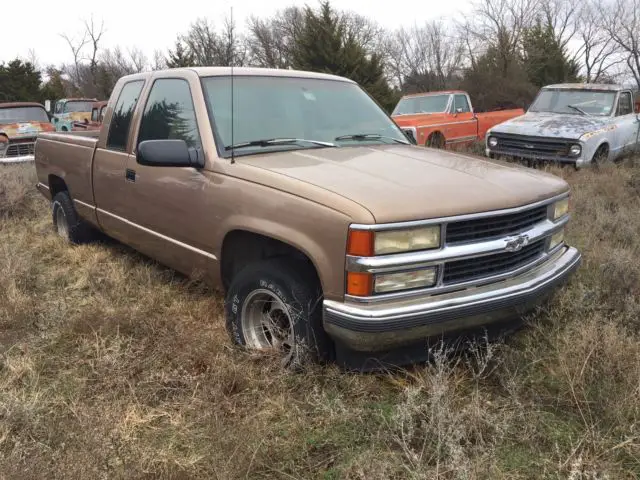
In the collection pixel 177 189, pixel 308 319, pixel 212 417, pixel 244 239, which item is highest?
pixel 177 189

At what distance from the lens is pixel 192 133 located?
3.55m

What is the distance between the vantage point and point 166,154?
3191 mm

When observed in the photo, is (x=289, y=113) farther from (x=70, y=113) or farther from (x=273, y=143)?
(x=70, y=113)

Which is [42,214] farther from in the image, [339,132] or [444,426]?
[444,426]

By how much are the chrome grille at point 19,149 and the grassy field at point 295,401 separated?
35.1ft

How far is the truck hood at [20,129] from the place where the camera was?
13.0 m

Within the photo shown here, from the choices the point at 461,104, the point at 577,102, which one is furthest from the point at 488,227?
the point at 461,104

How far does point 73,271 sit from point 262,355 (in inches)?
106

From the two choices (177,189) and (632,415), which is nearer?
(632,415)

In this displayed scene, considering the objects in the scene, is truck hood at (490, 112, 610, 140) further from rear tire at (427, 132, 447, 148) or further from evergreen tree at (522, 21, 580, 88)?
evergreen tree at (522, 21, 580, 88)

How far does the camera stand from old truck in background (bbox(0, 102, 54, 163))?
42.2ft

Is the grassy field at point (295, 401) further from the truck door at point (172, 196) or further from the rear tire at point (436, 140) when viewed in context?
the rear tire at point (436, 140)

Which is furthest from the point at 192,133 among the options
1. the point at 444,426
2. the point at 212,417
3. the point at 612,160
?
the point at 612,160

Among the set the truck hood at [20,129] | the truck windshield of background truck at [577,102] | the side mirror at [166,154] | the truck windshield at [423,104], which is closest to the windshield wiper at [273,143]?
the side mirror at [166,154]
